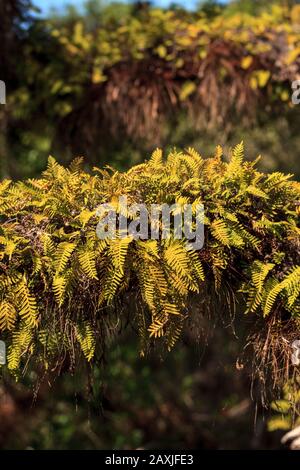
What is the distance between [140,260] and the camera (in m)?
3.05

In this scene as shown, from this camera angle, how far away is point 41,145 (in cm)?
761

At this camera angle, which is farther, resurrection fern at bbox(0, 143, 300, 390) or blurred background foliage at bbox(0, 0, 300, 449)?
blurred background foliage at bbox(0, 0, 300, 449)

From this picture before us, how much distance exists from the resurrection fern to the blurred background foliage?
316cm

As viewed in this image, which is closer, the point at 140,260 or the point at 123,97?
the point at 140,260

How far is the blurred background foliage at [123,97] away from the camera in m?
6.88

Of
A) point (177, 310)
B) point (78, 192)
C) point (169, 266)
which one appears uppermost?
point (78, 192)

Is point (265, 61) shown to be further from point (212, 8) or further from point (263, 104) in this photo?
point (212, 8)

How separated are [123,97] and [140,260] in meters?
4.18

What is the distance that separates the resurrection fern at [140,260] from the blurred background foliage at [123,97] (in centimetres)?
316

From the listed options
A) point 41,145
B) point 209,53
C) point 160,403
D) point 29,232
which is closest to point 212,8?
point 209,53

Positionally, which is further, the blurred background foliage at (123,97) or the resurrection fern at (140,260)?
the blurred background foliage at (123,97)

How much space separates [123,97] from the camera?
22.8 feet

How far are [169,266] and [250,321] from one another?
24.1 inches

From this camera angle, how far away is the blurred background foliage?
22.6 feet
